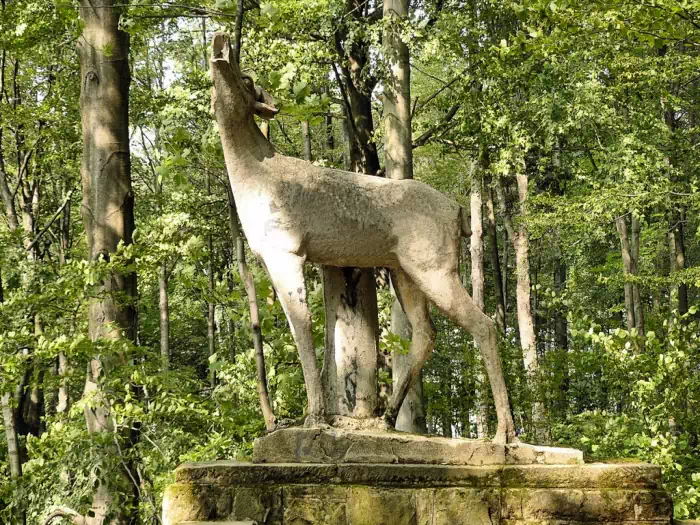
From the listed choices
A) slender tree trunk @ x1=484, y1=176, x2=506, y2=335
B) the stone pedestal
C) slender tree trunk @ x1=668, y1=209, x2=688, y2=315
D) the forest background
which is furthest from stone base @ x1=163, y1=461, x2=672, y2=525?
slender tree trunk @ x1=484, y1=176, x2=506, y2=335

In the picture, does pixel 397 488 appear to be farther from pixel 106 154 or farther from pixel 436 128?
pixel 436 128

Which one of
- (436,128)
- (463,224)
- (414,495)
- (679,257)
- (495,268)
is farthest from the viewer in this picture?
(495,268)

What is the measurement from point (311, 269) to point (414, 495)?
6.12 meters

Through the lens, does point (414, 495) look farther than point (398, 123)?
No

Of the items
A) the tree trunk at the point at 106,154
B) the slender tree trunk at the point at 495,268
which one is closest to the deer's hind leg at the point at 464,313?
the tree trunk at the point at 106,154

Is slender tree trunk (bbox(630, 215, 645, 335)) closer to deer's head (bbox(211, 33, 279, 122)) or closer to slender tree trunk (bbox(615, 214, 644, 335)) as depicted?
slender tree trunk (bbox(615, 214, 644, 335))

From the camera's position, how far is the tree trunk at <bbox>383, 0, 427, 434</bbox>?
9383 mm

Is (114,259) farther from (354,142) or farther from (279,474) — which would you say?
(354,142)

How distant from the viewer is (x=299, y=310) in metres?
5.01

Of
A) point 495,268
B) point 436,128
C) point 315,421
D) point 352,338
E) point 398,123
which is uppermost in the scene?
point 436,128

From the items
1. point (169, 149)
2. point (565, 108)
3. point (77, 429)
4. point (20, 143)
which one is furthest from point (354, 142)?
point (20, 143)

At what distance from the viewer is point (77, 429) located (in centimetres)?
741

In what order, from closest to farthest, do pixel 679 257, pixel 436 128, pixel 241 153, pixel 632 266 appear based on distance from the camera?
pixel 241 153 < pixel 436 128 < pixel 679 257 < pixel 632 266

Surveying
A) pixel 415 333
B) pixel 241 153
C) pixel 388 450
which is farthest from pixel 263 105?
pixel 388 450
